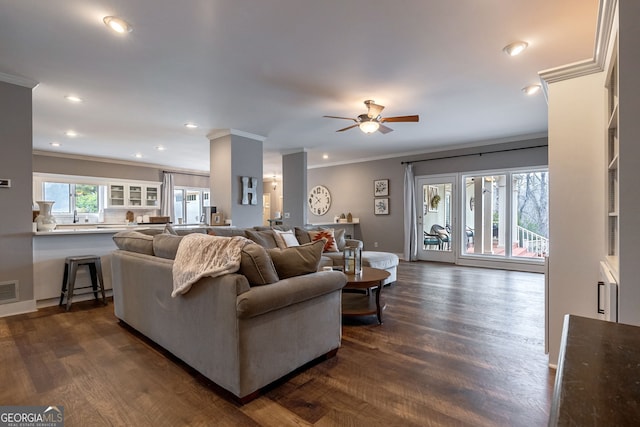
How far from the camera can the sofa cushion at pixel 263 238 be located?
158 inches

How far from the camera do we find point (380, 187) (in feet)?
25.6

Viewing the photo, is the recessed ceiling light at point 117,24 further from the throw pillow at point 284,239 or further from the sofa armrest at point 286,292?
the throw pillow at point 284,239

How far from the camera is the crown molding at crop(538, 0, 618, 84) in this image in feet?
5.51

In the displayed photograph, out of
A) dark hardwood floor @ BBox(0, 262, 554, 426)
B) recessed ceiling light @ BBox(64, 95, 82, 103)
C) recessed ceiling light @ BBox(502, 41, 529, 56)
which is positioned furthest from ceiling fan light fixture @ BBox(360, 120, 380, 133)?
recessed ceiling light @ BBox(64, 95, 82, 103)

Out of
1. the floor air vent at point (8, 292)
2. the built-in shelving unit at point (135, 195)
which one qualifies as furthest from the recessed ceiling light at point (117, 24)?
the built-in shelving unit at point (135, 195)

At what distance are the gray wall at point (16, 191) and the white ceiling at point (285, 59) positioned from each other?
0.36 metres

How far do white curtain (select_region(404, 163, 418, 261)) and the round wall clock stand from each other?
8.07ft

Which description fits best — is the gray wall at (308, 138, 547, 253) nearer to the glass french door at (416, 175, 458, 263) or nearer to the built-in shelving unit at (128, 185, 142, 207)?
the glass french door at (416, 175, 458, 263)

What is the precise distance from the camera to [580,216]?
213 cm

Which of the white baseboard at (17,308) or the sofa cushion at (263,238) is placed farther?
the sofa cushion at (263,238)

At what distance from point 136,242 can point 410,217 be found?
5683mm

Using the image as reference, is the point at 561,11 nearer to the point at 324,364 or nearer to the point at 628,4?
the point at 628,4

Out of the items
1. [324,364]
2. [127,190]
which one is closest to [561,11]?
[324,364]

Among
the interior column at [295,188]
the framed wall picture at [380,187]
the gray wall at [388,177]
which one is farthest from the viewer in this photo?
the framed wall picture at [380,187]
